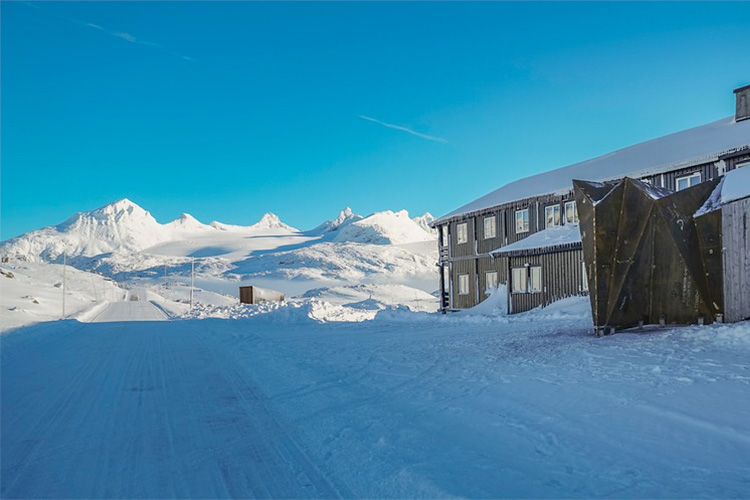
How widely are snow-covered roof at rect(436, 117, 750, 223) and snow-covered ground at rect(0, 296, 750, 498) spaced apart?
11.5m

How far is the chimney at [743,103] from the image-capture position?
→ 70.1 feet

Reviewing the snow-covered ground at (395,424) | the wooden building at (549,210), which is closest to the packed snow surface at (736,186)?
the snow-covered ground at (395,424)

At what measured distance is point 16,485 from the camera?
168 inches

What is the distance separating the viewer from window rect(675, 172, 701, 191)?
1981cm

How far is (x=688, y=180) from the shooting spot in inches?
797

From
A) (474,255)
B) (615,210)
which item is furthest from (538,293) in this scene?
(615,210)

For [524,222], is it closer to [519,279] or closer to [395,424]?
[519,279]

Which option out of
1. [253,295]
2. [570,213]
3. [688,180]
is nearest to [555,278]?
[570,213]

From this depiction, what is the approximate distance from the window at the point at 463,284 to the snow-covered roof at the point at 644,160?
13.0 feet

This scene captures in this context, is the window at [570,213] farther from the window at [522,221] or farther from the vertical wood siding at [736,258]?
the vertical wood siding at [736,258]

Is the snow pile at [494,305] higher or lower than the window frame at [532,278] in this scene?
lower

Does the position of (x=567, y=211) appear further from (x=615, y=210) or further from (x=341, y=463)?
(x=341, y=463)

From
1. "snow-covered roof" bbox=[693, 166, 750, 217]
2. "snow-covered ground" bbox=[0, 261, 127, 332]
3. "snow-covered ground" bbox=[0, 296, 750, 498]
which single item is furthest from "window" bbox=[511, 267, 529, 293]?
"snow-covered ground" bbox=[0, 261, 127, 332]

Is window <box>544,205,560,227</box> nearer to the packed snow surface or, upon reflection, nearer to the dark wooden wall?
the dark wooden wall
